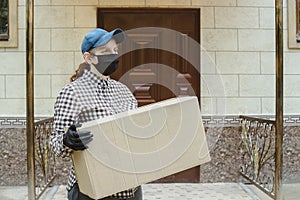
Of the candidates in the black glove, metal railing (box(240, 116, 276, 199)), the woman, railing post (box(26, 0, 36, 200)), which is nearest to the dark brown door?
metal railing (box(240, 116, 276, 199))

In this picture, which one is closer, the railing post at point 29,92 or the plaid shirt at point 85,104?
the plaid shirt at point 85,104

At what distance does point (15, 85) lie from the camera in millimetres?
4922

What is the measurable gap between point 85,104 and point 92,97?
50 millimetres

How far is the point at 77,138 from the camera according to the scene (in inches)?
61.8

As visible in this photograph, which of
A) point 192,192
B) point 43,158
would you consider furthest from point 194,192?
point 43,158

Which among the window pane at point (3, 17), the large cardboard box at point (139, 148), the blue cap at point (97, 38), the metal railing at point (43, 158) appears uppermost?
the window pane at point (3, 17)

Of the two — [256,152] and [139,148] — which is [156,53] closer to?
[256,152]

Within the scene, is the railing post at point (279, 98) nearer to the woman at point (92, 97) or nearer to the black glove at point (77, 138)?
the woman at point (92, 97)

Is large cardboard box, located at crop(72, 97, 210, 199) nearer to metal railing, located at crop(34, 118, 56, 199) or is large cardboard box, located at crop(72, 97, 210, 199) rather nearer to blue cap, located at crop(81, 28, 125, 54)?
blue cap, located at crop(81, 28, 125, 54)

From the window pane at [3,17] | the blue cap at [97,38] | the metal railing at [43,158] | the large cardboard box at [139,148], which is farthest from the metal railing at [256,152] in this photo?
the window pane at [3,17]

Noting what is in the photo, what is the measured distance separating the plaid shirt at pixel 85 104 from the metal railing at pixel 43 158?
234 cm

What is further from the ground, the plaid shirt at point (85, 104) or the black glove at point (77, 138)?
the plaid shirt at point (85, 104)

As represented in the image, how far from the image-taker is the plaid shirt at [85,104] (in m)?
1.74

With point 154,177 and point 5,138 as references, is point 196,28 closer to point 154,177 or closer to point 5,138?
point 5,138
